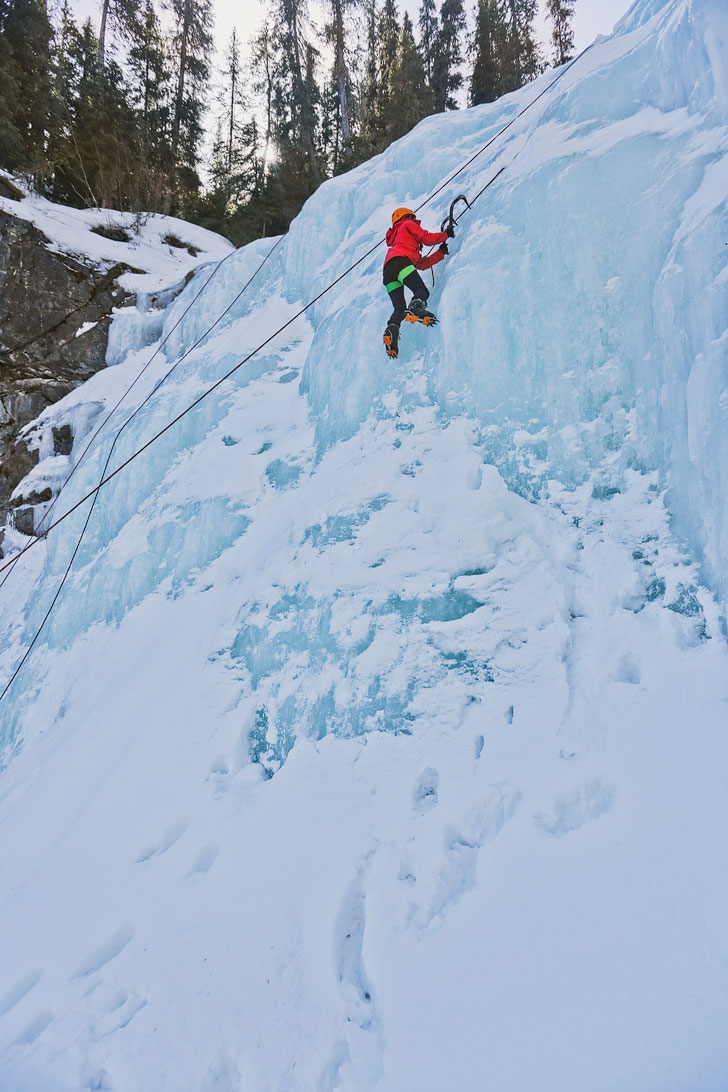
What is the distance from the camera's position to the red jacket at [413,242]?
438 centimetres

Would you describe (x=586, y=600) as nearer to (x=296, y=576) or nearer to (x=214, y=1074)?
(x=296, y=576)

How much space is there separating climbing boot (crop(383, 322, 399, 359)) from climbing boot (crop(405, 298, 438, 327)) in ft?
0.40

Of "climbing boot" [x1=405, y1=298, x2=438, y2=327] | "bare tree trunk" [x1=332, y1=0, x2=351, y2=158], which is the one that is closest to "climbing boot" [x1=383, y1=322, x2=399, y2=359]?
"climbing boot" [x1=405, y1=298, x2=438, y2=327]

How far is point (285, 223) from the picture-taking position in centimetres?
1573

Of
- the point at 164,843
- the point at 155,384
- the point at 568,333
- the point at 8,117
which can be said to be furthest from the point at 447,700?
the point at 8,117

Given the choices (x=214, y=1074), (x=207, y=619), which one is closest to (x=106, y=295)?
(x=207, y=619)

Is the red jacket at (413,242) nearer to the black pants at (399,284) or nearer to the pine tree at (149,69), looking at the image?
the black pants at (399,284)

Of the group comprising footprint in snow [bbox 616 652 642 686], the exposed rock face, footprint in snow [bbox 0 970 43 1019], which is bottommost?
footprint in snow [bbox 0 970 43 1019]

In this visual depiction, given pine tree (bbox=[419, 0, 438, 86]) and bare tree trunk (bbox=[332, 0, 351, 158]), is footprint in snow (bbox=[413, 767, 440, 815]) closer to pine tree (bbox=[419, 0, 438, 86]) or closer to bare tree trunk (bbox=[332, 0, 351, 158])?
bare tree trunk (bbox=[332, 0, 351, 158])

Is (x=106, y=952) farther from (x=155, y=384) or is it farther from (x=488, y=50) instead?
(x=488, y=50)

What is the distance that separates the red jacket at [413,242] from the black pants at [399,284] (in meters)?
0.06

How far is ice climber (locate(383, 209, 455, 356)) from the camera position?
13.6 feet

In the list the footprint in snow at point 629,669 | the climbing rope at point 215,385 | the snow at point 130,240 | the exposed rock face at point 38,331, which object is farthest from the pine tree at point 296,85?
the footprint in snow at point 629,669

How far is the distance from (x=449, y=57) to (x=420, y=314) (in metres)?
19.7
